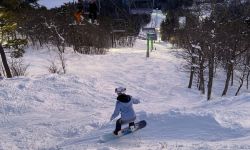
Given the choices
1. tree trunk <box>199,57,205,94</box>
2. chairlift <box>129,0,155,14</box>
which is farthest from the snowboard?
chairlift <box>129,0,155,14</box>

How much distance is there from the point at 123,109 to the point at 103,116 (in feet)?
11.4

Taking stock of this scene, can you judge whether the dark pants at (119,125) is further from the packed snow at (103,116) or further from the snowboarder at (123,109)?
the packed snow at (103,116)

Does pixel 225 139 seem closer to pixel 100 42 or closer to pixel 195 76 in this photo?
pixel 195 76

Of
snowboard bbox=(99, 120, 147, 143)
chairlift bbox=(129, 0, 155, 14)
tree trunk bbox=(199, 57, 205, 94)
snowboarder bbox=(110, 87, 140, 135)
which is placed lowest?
tree trunk bbox=(199, 57, 205, 94)

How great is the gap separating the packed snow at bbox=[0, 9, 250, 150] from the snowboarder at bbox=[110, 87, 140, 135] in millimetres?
327

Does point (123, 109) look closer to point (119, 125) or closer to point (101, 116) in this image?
point (119, 125)

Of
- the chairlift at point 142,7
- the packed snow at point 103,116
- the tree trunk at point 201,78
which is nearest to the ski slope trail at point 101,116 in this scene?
the packed snow at point 103,116

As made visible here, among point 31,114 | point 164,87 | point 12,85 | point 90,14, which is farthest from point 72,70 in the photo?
point 31,114

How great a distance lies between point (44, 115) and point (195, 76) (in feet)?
59.9

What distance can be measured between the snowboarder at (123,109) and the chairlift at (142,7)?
720 inches

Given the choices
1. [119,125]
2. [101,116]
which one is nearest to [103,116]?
[101,116]

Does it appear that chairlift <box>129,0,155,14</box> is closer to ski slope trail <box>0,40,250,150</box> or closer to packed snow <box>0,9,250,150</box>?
packed snow <box>0,9,250,150</box>

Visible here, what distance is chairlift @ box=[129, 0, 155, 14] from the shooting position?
28.9 metres

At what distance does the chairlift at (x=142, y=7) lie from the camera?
28906 mm
